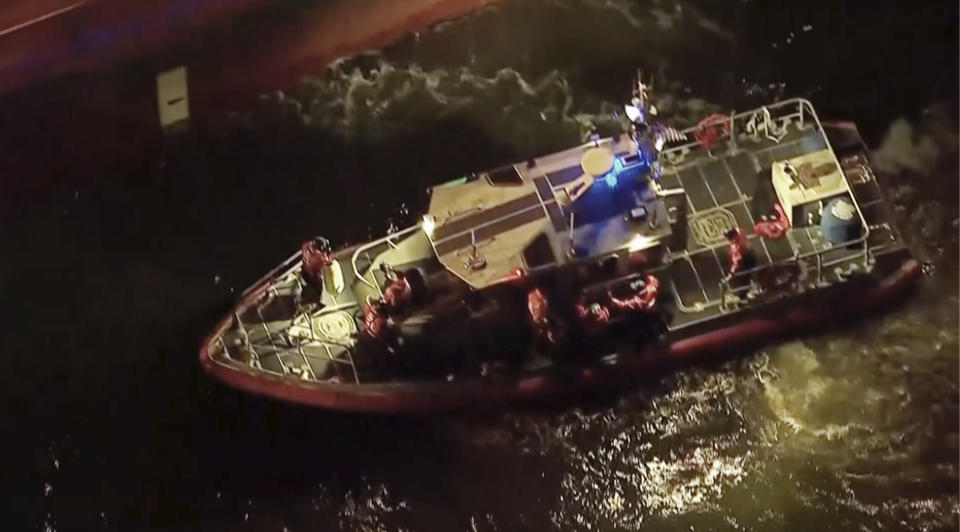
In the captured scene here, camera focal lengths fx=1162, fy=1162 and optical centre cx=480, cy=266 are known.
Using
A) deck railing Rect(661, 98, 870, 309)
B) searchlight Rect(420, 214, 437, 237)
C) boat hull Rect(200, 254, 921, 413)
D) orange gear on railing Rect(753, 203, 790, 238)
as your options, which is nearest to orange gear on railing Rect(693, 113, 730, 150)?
deck railing Rect(661, 98, 870, 309)

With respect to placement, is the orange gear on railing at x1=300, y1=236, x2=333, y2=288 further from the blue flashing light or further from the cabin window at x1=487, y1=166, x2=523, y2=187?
the blue flashing light

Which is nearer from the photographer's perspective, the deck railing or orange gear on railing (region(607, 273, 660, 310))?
orange gear on railing (region(607, 273, 660, 310))

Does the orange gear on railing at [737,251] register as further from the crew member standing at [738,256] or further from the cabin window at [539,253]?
the cabin window at [539,253]

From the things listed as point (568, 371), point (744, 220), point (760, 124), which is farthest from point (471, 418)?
point (760, 124)

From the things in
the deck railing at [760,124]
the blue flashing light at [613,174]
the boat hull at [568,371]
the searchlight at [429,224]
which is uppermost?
the searchlight at [429,224]

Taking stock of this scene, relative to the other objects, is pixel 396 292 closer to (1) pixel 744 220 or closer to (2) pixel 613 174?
(2) pixel 613 174

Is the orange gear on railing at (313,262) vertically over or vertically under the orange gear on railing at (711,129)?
over

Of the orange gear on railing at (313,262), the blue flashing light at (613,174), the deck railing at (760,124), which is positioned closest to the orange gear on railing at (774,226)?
the deck railing at (760,124)
